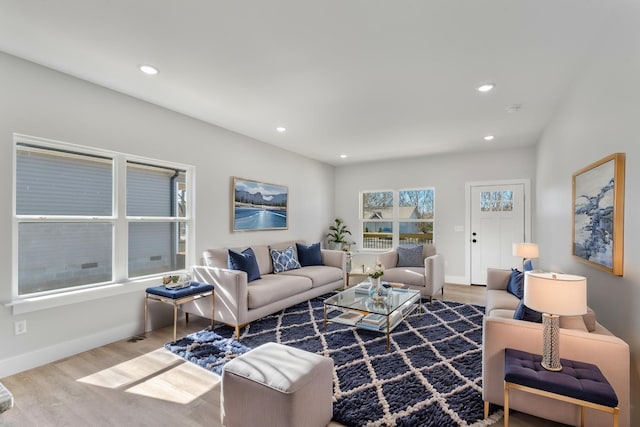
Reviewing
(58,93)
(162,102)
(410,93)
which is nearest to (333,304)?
(410,93)

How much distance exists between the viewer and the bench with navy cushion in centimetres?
149

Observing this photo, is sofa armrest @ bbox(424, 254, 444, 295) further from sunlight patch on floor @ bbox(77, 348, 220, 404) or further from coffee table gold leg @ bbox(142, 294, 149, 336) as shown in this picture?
coffee table gold leg @ bbox(142, 294, 149, 336)

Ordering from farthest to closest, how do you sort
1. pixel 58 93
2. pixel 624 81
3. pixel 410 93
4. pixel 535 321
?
pixel 410 93
pixel 58 93
pixel 535 321
pixel 624 81

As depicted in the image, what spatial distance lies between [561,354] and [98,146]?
4.08 m

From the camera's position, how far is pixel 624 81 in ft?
6.11

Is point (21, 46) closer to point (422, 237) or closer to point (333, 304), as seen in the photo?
point (333, 304)

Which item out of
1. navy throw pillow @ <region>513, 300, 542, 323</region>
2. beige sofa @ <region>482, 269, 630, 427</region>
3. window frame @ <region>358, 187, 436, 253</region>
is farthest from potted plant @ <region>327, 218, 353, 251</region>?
beige sofa @ <region>482, 269, 630, 427</region>

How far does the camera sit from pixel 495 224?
5598 millimetres

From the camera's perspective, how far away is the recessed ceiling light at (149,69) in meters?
2.67

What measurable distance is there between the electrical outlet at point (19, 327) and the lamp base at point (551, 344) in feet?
12.4

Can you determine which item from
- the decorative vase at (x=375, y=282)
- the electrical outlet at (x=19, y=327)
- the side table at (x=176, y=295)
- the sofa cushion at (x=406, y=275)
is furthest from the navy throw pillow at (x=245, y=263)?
the sofa cushion at (x=406, y=275)

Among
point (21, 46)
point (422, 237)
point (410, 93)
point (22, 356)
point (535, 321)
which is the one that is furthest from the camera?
point (422, 237)

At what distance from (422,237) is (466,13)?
15.8 ft

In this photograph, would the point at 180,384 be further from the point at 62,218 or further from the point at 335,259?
the point at 335,259
